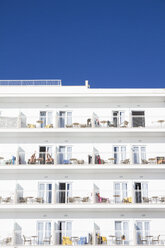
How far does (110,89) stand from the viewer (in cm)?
3148

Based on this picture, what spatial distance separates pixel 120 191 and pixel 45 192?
200 inches

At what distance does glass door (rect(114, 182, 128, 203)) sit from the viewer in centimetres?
2930

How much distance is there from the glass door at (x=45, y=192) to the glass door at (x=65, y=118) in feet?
15.2

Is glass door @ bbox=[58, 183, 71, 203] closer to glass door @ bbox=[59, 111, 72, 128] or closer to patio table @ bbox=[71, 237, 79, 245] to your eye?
patio table @ bbox=[71, 237, 79, 245]

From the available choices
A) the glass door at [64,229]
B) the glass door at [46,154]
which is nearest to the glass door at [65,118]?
the glass door at [46,154]

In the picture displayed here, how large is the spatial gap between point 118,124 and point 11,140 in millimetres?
7739

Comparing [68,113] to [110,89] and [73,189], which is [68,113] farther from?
[73,189]

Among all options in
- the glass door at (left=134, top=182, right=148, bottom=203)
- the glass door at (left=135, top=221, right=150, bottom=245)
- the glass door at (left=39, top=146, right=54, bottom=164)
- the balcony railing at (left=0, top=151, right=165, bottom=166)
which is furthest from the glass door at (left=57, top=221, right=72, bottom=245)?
the glass door at (left=134, top=182, right=148, bottom=203)

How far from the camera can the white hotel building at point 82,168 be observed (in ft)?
92.8

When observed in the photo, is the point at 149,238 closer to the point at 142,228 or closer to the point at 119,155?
the point at 142,228

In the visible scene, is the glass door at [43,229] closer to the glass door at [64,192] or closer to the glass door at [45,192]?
the glass door at [45,192]

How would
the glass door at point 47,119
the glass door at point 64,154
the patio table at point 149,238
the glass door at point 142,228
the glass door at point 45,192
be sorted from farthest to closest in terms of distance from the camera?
the glass door at point 47,119 < the glass door at point 64,154 < the glass door at point 45,192 < the glass door at point 142,228 < the patio table at point 149,238

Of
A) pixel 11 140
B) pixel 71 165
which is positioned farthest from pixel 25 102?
pixel 71 165

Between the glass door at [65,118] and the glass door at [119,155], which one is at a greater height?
the glass door at [65,118]
